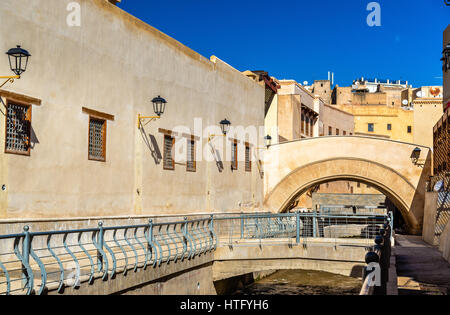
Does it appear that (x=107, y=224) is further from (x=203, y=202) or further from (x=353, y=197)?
(x=353, y=197)

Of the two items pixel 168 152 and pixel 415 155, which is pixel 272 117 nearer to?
pixel 415 155

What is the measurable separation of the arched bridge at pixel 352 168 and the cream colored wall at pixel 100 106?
21.6ft

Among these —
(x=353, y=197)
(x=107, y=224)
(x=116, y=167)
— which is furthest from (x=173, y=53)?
(x=353, y=197)

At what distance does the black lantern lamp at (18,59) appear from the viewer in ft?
36.1

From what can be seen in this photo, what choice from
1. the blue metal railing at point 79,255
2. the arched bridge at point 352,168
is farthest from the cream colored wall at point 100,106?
the arched bridge at point 352,168

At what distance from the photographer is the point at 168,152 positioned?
18.1 meters

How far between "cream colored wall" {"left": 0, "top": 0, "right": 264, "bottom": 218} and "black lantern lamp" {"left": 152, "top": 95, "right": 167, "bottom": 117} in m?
0.28

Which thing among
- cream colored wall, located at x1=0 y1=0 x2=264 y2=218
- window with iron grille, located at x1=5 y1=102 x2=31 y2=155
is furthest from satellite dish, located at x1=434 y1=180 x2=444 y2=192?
window with iron grille, located at x1=5 y1=102 x2=31 y2=155

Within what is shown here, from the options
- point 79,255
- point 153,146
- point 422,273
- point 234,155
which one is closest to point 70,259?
point 79,255

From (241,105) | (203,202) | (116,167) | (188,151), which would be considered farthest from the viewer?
(241,105)

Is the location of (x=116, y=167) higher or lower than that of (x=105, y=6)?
lower

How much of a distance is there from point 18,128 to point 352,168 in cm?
1817

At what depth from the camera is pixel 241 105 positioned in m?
24.7
